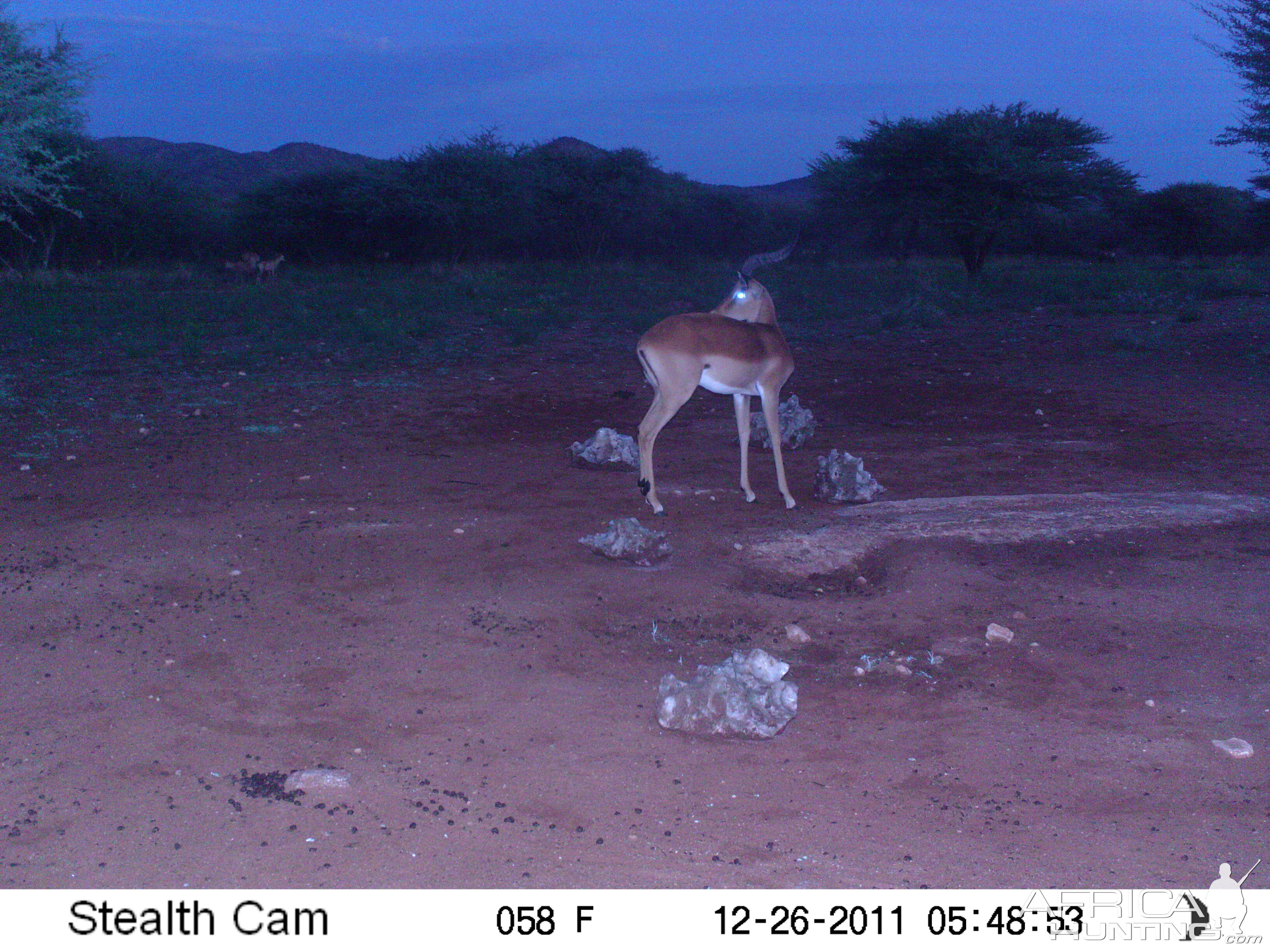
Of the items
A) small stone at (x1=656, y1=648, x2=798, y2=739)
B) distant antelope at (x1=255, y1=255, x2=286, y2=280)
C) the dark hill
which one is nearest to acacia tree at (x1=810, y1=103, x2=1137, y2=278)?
distant antelope at (x1=255, y1=255, x2=286, y2=280)

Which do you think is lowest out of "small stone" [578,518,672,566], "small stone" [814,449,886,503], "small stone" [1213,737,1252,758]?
"small stone" [1213,737,1252,758]

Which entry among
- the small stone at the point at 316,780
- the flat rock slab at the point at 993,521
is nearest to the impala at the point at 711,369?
the flat rock slab at the point at 993,521

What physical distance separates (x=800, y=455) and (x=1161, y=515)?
3095 mm

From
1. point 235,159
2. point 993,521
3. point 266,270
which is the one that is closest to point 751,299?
point 993,521

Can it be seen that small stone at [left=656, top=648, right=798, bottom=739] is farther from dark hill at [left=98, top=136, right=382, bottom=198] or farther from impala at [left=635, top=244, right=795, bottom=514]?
dark hill at [left=98, top=136, right=382, bottom=198]

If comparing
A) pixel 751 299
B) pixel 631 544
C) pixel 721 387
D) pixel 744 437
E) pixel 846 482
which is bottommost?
pixel 631 544

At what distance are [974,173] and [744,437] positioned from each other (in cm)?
2122

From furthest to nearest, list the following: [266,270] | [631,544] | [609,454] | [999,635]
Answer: [266,270]
[609,454]
[631,544]
[999,635]

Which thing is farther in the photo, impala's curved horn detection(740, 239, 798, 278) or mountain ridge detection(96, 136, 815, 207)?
mountain ridge detection(96, 136, 815, 207)

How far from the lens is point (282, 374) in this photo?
12.0 m

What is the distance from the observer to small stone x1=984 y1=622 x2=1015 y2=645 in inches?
193

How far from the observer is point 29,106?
10.3 metres

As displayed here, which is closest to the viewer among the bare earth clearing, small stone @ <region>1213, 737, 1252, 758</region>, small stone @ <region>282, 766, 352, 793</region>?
the bare earth clearing

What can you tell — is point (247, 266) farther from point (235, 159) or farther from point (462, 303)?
point (235, 159)
